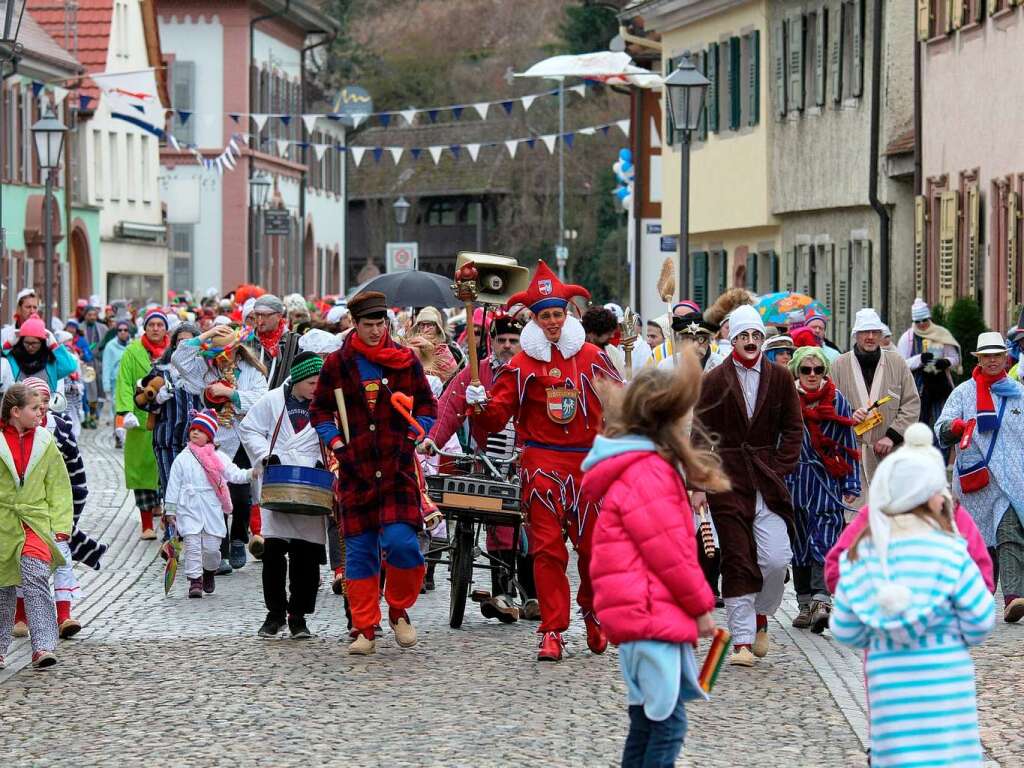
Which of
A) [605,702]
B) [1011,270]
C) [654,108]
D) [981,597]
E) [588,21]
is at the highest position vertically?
[588,21]

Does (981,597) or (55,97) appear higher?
(55,97)

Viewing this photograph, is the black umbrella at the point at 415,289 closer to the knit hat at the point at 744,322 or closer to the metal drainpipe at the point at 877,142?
the knit hat at the point at 744,322

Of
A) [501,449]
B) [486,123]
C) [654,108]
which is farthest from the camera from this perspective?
[486,123]

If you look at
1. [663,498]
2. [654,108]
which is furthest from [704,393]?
[654,108]

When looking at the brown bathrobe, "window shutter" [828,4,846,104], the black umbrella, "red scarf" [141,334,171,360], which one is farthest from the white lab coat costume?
"window shutter" [828,4,846,104]

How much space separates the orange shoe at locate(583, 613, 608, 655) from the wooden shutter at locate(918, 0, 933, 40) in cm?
1768

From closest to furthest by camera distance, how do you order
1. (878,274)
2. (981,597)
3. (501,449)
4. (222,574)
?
(981,597), (501,449), (222,574), (878,274)

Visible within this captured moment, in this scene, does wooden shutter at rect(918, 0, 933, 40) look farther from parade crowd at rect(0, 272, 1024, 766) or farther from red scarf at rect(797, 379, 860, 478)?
red scarf at rect(797, 379, 860, 478)

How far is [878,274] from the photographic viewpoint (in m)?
30.8

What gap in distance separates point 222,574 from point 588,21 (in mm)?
61354

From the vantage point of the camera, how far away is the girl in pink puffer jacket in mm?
7219

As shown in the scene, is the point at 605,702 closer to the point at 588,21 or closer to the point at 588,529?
the point at 588,529

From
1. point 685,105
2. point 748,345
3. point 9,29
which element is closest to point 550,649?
point 748,345

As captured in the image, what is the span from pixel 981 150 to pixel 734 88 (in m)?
9.89
